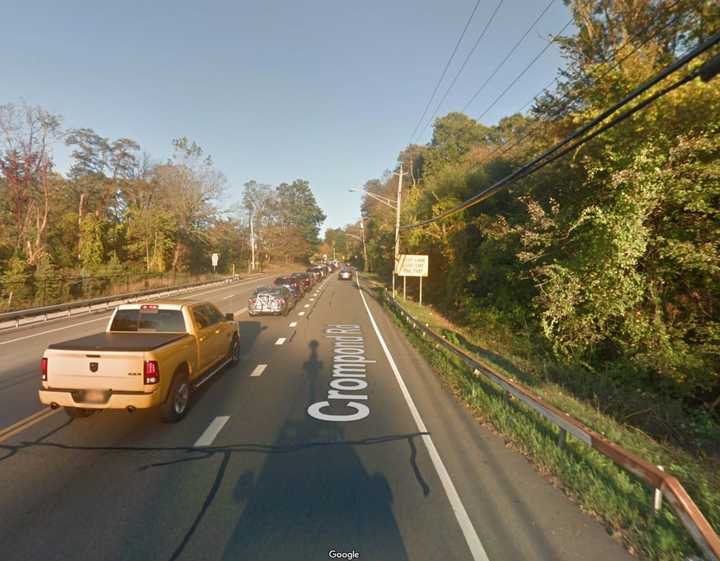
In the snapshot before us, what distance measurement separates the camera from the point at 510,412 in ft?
A: 19.4

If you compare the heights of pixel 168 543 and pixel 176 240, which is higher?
pixel 176 240

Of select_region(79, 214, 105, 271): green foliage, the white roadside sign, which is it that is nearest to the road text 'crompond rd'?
the white roadside sign

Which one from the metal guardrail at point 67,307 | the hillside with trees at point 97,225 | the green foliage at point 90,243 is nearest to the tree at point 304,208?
the hillside with trees at point 97,225

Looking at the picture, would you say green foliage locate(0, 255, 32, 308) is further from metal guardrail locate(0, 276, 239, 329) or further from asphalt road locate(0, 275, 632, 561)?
asphalt road locate(0, 275, 632, 561)

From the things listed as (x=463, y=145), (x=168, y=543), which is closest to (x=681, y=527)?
(x=168, y=543)

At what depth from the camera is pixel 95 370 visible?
194 inches

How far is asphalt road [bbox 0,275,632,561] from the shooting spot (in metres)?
3.17

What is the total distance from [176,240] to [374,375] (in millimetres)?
44835

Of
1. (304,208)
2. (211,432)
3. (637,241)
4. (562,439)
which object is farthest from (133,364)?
(304,208)

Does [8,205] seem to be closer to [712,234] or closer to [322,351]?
[322,351]

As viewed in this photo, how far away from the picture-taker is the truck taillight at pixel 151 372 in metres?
4.93

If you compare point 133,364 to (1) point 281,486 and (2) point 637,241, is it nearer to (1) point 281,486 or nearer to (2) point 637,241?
(1) point 281,486

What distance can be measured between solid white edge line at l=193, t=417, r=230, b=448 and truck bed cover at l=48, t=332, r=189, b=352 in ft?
4.70

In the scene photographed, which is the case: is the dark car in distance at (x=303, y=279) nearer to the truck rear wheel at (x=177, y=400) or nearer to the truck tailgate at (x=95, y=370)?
the truck rear wheel at (x=177, y=400)
